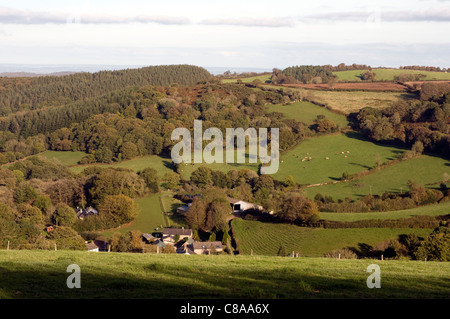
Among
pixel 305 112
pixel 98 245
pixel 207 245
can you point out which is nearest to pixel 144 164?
pixel 98 245

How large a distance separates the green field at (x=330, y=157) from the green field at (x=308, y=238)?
2183 cm

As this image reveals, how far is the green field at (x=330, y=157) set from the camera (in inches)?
2319

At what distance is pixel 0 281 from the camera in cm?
927

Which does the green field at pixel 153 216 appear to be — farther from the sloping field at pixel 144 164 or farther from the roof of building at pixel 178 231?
the sloping field at pixel 144 164

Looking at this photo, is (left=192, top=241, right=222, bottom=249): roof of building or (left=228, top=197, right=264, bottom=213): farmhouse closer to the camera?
(left=192, top=241, right=222, bottom=249): roof of building

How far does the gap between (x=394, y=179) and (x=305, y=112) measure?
107ft

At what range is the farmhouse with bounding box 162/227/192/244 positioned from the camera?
125 feet

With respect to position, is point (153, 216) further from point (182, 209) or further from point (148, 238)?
point (148, 238)

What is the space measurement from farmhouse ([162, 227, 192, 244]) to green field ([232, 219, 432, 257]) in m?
4.68

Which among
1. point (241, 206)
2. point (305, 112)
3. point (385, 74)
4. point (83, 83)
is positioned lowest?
point (241, 206)

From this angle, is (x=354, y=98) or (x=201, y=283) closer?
(x=201, y=283)

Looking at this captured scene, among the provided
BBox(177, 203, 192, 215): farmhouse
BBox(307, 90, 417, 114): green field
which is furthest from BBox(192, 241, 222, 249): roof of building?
BBox(307, 90, 417, 114): green field

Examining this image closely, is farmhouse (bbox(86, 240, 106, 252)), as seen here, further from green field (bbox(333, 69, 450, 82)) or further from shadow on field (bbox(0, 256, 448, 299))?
green field (bbox(333, 69, 450, 82))

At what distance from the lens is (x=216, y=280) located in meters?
9.88
